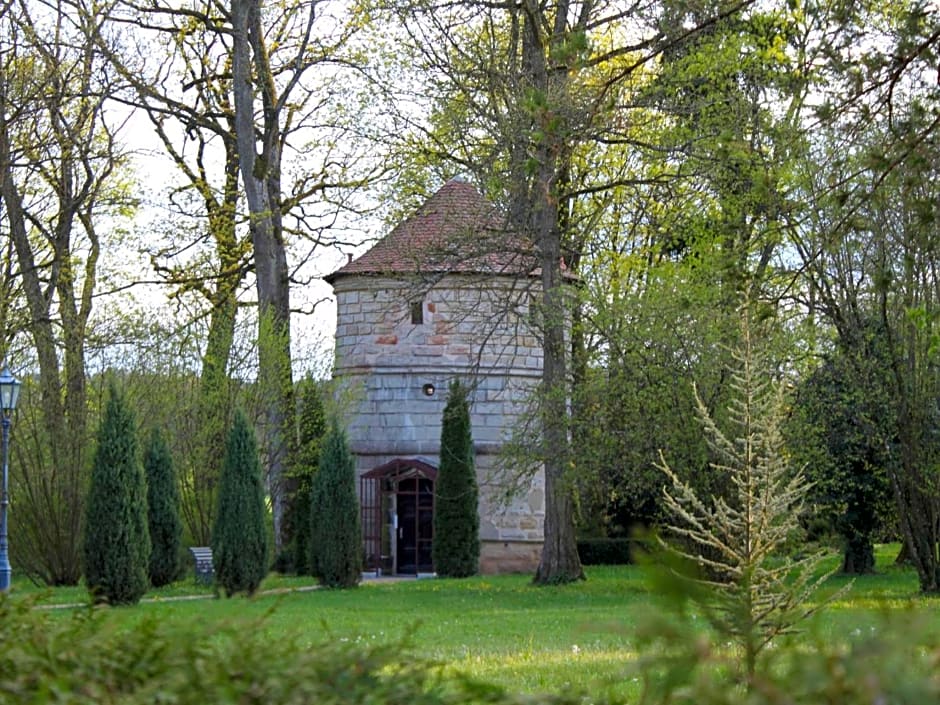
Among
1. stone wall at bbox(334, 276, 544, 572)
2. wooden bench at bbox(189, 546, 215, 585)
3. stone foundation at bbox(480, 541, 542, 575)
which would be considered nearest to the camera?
wooden bench at bbox(189, 546, 215, 585)

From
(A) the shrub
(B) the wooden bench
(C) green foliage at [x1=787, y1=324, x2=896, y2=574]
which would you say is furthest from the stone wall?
(C) green foliage at [x1=787, y1=324, x2=896, y2=574]

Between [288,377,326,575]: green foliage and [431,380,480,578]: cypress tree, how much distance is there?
8.20ft

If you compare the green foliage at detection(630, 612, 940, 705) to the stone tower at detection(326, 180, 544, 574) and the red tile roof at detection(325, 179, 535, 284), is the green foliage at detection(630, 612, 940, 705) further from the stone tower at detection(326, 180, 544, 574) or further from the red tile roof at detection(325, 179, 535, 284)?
the stone tower at detection(326, 180, 544, 574)

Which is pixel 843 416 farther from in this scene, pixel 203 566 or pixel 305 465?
pixel 305 465

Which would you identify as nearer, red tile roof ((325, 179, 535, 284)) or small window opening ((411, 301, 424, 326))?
red tile roof ((325, 179, 535, 284))

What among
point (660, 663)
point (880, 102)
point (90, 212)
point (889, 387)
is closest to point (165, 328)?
point (90, 212)

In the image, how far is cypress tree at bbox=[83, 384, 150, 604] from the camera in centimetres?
1916

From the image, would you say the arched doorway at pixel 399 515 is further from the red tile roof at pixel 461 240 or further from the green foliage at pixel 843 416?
the green foliage at pixel 843 416

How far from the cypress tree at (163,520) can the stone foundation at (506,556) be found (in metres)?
7.39

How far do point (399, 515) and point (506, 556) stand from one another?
244 centimetres

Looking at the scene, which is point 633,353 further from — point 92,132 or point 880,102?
point 92,132

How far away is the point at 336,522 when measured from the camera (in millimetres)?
23250

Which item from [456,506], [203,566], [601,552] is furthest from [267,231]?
[601,552]

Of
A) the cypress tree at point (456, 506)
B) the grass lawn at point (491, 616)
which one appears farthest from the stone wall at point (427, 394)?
the grass lawn at point (491, 616)
